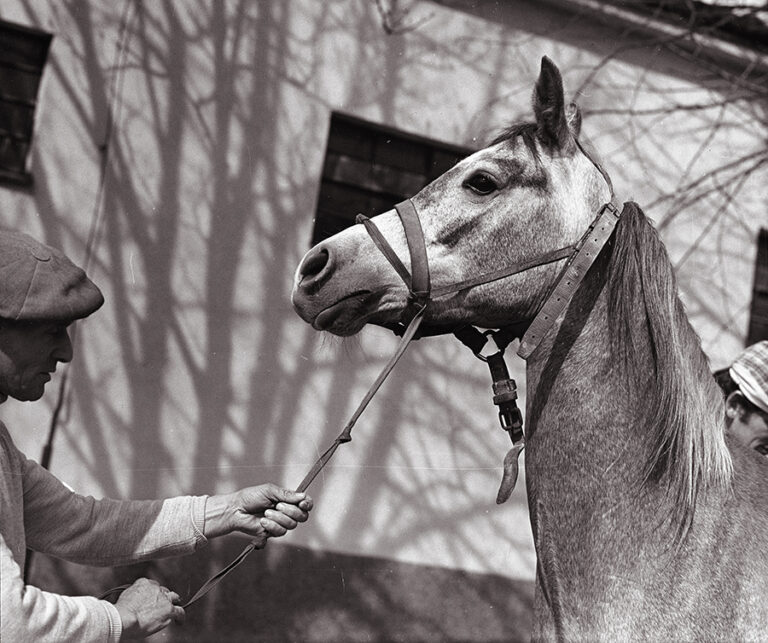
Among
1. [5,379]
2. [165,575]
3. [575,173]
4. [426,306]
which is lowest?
[165,575]

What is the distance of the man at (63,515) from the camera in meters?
1.71

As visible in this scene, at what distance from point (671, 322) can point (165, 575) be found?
335 centimetres

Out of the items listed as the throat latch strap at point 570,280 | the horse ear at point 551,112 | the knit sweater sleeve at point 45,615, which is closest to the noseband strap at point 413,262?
the throat latch strap at point 570,280

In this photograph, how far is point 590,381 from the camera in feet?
7.07

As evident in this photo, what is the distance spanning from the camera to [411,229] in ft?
7.48

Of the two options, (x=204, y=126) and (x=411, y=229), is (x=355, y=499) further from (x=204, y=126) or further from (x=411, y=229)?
(x=411, y=229)

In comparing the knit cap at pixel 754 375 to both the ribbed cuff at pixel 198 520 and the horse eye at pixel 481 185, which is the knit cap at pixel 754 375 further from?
the ribbed cuff at pixel 198 520

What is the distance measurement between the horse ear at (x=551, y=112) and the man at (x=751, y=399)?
1.35 meters

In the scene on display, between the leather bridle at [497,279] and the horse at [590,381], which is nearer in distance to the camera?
the horse at [590,381]

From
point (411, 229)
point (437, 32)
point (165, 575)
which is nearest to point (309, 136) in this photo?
point (437, 32)

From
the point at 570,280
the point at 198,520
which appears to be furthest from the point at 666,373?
the point at 198,520

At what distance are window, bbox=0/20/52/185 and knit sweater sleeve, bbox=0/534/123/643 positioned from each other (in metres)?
3.77

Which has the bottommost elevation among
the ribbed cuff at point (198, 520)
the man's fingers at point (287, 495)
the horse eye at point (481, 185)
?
the ribbed cuff at point (198, 520)

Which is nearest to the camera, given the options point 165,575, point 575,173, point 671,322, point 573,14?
point 671,322
